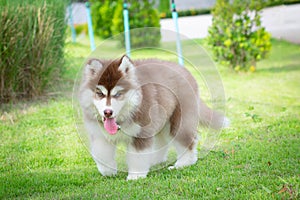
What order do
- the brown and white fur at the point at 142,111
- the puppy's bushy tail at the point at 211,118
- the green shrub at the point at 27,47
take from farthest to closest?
the green shrub at the point at 27,47
the puppy's bushy tail at the point at 211,118
the brown and white fur at the point at 142,111

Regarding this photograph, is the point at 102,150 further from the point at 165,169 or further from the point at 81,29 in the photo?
the point at 81,29

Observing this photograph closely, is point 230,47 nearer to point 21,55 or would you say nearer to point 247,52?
point 247,52

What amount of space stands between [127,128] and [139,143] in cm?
17

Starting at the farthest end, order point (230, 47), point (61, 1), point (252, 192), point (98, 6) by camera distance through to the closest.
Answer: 1. point (98, 6)
2. point (230, 47)
3. point (61, 1)
4. point (252, 192)

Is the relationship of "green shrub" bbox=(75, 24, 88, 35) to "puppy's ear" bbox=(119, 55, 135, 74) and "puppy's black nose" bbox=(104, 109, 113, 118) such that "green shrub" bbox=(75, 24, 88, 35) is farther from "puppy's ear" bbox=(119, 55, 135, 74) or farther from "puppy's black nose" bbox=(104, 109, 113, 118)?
"puppy's black nose" bbox=(104, 109, 113, 118)

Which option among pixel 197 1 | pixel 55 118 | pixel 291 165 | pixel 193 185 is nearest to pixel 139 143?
pixel 193 185

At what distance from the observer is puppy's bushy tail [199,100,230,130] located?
15.3ft

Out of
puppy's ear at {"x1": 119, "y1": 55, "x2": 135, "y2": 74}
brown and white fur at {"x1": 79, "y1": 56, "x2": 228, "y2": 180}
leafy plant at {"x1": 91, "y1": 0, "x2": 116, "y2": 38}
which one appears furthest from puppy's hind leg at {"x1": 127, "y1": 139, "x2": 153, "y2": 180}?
leafy plant at {"x1": 91, "y1": 0, "x2": 116, "y2": 38}

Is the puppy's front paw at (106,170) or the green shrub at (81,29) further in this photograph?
the green shrub at (81,29)

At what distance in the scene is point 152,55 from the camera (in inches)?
175

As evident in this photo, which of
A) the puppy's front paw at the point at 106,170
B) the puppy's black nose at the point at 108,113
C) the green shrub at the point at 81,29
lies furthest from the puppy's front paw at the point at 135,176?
the green shrub at the point at 81,29

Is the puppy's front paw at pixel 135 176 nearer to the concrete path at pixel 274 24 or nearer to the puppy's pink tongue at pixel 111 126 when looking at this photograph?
the puppy's pink tongue at pixel 111 126

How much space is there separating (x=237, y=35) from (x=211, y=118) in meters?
5.23

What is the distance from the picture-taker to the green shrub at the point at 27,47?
6555mm
